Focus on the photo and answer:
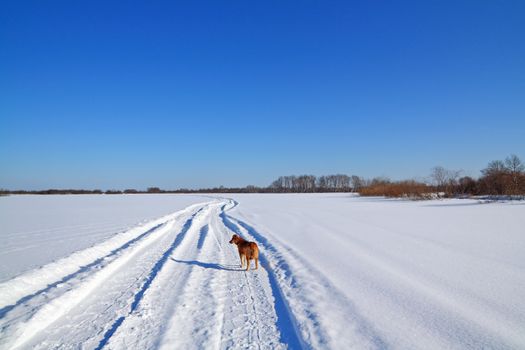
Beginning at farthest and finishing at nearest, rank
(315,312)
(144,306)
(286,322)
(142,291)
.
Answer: (142,291), (144,306), (315,312), (286,322)

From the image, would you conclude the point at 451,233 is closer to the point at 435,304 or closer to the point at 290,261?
the point at 290,261

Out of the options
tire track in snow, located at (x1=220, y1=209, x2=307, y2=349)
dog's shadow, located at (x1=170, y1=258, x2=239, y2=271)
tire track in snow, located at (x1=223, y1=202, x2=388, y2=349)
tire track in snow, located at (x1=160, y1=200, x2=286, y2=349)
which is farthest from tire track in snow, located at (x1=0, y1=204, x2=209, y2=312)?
tire track in snow, located at (x1=223, y1=202, x2=388, y2=349)

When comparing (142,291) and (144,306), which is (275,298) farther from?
(142,291)

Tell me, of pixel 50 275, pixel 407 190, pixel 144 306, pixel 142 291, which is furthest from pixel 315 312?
pixel 407 190

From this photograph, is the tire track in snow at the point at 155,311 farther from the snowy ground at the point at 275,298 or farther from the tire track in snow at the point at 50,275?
the tire track in snow at the point at 50,275

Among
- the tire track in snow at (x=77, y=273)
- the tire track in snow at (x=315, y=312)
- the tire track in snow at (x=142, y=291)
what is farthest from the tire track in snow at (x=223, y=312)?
the tire track in snow at (x=77, y=273)

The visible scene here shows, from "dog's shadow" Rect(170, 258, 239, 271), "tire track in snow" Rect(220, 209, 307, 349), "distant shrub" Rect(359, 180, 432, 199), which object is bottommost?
"tire track in snow" Rect(220, 209, 307, 349)

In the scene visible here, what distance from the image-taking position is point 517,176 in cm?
3712

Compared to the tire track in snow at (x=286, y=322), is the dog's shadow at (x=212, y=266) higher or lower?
higher

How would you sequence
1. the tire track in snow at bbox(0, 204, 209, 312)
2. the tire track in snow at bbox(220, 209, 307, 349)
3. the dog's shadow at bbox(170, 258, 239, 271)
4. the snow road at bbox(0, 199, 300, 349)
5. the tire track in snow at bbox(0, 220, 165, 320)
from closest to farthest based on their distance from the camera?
the tire track in snow at bbox(220, 209, 307, 349), the snow road at bbox(0, 199, 300, 349), the tire track in snow at bbox(0, 220, 165, 320), the tire track in snow at bbox(0, 204, 209, 312), the dog's shadow at bbox(170, 258, 239, 271)

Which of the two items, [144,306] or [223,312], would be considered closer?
[223,312]

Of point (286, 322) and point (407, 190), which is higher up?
point (407, 190)

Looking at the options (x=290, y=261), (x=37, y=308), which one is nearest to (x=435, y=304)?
(x=290, y=261)

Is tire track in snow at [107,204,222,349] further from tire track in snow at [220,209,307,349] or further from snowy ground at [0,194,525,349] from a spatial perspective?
tire track in snow at [220,209,307,349]
